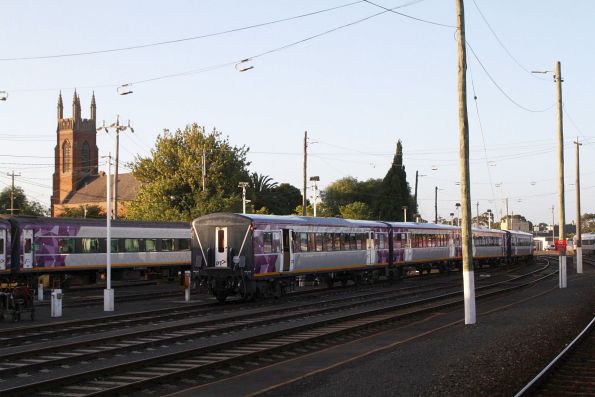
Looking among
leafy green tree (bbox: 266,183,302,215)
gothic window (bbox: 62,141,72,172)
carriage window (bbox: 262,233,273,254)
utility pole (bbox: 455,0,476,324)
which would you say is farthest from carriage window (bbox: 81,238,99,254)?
gothic window (bbox: 62,141,72,172)

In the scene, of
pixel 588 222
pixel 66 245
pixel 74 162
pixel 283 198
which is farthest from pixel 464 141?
pixel 588 222

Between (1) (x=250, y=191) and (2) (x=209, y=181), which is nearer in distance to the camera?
(2) (x=209, y=181)

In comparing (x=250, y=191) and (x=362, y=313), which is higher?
(x=250, y=191)

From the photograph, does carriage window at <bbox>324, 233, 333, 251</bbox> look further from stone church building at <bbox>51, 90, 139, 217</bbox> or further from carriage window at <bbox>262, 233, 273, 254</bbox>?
stone church building at <bbox>51, 90, 139, 217</bbox>

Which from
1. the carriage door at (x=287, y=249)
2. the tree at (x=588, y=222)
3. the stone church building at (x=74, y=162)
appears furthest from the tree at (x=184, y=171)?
the tree at (x=588, y=222)

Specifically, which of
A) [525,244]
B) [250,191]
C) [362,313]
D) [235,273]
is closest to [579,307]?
[362,313]

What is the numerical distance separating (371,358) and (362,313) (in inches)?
303

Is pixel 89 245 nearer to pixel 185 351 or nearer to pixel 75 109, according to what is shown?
pixel 185 351

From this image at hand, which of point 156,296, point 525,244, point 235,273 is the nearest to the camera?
point 235,273

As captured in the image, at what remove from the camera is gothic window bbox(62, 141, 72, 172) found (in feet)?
465

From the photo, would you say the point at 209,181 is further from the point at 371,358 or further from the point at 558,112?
the point at 371,358

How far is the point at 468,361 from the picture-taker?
12.4 meters

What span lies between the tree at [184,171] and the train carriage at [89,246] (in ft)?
58.9

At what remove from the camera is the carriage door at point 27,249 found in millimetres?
31672
